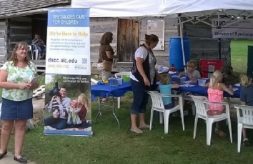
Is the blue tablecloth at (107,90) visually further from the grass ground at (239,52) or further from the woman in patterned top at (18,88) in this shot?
the grass ground at (239,52)

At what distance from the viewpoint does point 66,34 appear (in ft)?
25.4

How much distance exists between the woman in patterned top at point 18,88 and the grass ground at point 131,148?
2.21 feet

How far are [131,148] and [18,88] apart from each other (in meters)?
2.05

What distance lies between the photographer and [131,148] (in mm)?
7105

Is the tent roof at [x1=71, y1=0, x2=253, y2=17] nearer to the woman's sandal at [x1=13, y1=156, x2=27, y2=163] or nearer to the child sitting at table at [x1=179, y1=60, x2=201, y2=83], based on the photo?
the child sitting at table at [x1=179, y1=60, x2=201, y2=83]

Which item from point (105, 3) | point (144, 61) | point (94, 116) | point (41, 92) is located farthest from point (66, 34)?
point (41, 92)

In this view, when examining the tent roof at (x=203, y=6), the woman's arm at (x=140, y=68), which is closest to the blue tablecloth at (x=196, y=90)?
Result: the woman's arm at (x=140, y=68)

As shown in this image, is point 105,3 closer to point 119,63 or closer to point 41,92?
point 41,92

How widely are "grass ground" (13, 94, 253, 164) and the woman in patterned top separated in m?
0.67

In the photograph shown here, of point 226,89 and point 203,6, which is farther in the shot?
point 226,89

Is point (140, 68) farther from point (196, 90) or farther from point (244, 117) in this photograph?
point (244, 117)

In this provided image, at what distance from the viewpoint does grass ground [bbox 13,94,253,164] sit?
6.53m

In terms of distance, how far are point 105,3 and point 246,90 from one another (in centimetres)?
266

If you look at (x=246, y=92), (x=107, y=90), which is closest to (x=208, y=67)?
(x=107, y=90)
